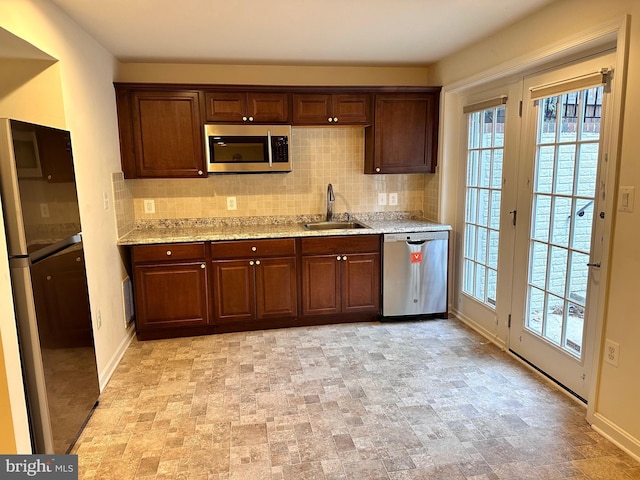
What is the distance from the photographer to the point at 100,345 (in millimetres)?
2947

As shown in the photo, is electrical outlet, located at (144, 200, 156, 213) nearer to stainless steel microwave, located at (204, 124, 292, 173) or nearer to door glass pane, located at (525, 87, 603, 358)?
stainless steel microwave, located at (204, 124, 292, 173)

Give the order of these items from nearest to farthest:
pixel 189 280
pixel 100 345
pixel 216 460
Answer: pixel 216 460
pixel 100 345
pixel 189 280

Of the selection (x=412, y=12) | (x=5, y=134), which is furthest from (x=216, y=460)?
(x=412, y=12)

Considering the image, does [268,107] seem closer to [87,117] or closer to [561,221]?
[87,117]

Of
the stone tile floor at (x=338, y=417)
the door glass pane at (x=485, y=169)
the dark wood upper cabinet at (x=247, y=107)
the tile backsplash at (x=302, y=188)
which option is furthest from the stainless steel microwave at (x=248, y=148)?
the door glass pane at (x=485, y=169)

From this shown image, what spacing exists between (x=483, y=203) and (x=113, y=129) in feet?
10.3

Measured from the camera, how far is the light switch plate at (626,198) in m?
2.12

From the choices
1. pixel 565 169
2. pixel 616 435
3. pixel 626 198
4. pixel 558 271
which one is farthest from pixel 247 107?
pixel 616 435

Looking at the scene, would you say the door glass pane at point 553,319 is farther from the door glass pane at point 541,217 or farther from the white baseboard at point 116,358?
the white baseboard at point 116,358

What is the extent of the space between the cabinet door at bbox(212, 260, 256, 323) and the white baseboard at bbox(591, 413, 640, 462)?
2.61 meters

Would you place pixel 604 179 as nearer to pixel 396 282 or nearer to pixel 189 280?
pixel 396 282

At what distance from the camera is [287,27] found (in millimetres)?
3008

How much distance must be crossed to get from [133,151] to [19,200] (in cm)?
207

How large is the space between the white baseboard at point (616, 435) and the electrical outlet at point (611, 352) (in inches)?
12.9
